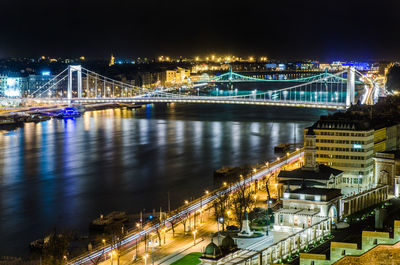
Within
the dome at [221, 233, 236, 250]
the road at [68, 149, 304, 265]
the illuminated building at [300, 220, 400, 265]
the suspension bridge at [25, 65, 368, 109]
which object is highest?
the suspension bridge at [25, 65, 368, 109]

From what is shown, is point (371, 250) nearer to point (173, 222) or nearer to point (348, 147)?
point (173, 222)

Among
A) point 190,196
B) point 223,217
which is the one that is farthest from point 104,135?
point 223,217

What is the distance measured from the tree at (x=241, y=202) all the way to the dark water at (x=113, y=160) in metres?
1.59

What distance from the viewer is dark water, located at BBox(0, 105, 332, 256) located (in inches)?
499

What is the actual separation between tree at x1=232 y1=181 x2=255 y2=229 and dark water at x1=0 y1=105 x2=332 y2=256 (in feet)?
5.22

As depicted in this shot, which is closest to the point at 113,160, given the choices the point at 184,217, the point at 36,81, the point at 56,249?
the point at 184,217

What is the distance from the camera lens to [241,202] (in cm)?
1085

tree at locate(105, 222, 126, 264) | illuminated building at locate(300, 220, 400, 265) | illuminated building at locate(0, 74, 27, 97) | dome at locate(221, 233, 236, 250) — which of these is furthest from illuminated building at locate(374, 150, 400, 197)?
illuminated building at locate(0, 74, 27, 97)

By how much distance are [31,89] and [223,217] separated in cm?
3583

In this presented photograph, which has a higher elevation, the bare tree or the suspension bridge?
the suspension bridge

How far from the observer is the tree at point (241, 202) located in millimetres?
10180

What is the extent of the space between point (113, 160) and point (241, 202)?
27.5 ft

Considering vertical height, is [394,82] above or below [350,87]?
above

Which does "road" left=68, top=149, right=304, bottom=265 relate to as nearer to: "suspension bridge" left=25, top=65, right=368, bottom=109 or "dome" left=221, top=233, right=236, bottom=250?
"dome" left=221, top=233, right=236, bottom=250
